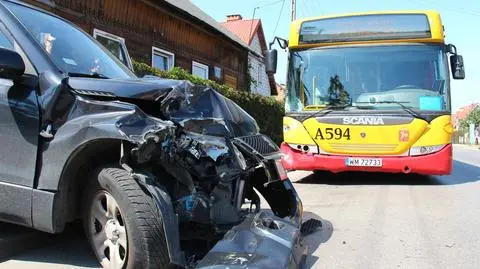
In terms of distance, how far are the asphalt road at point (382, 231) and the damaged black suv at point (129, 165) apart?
684 millimetres

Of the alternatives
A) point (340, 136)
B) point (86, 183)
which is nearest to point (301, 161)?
point (340, 136)

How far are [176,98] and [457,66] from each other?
7.47 m

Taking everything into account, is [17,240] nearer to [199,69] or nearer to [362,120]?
[362,120]

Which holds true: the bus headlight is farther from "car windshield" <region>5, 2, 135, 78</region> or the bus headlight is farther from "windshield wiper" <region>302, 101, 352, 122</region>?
"car windshield" <region>5, 2, 135, 78</region>

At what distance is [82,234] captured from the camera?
16.9 feet

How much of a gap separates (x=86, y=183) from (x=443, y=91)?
7.07m

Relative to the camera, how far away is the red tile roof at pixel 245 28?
32312 mm

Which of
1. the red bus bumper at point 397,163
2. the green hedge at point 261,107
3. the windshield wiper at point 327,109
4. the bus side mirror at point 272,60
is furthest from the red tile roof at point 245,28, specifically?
the red bus bumper at point 397,163

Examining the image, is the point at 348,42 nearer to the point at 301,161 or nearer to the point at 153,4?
the point at 301,161

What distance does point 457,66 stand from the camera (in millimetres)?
9781

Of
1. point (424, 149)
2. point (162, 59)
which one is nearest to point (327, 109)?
point (424, 149)

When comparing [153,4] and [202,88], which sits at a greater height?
[153,4]

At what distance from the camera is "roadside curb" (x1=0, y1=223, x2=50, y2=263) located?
4469 millimetres

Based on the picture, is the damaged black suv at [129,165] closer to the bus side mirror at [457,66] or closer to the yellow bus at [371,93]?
the yellow bus at [371,93]
